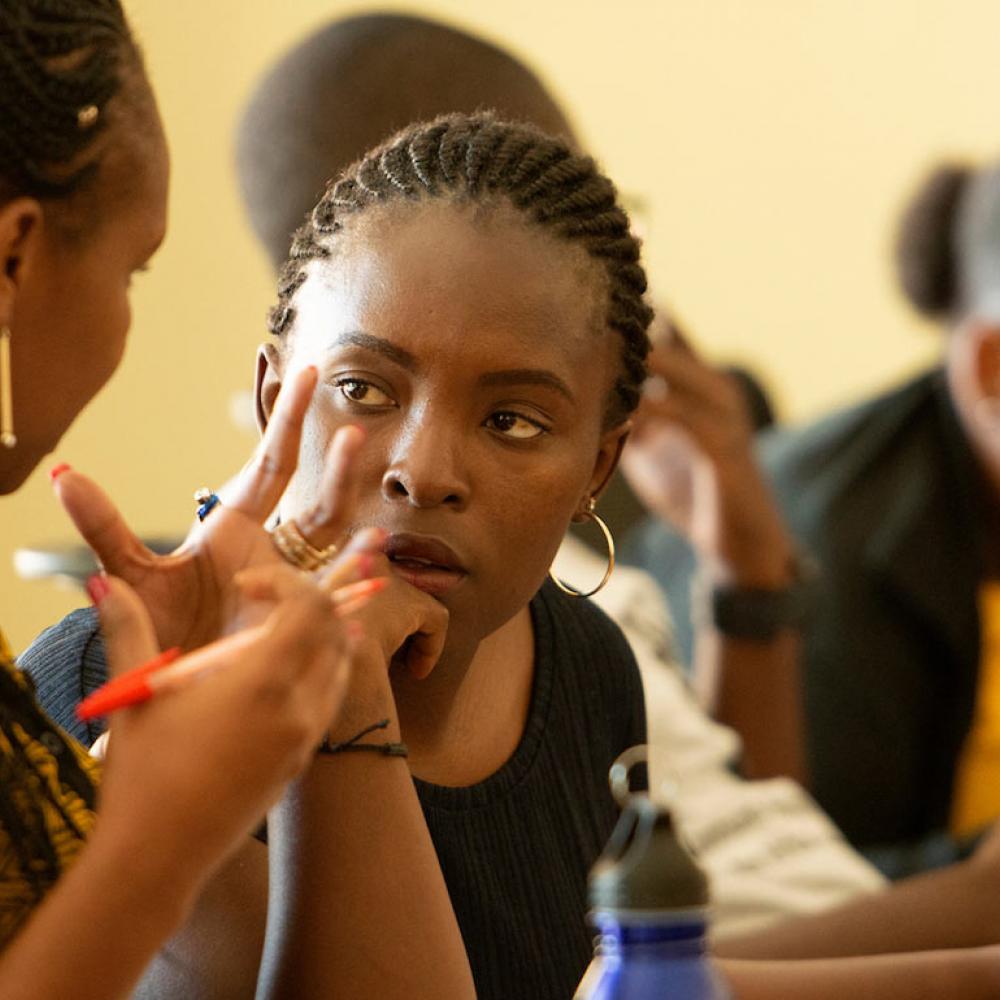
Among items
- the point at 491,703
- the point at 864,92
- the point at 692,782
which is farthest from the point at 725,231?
the point at 491,703

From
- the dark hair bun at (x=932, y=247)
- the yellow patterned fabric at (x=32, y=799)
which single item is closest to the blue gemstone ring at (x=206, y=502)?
the yellow patterned fabric at (x=32, y=799)

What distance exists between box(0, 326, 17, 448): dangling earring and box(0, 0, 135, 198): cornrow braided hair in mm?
80

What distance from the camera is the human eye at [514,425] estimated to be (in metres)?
1.14

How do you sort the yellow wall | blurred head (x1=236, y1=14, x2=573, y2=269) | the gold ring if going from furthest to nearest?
the yellow wall → blurred head (x1=236, y1=14, x2=573, y2=269) → the gold ring

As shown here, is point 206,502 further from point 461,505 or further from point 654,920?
point 654,920

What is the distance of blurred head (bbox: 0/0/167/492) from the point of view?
0.88m

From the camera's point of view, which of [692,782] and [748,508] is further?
[748,508]

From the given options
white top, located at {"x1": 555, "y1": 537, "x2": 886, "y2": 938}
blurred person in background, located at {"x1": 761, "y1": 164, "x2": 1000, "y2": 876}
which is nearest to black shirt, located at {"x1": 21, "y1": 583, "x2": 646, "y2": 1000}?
white top, located at {"x1": 555, "y1": 537, "x2": 886, "y2": 938}

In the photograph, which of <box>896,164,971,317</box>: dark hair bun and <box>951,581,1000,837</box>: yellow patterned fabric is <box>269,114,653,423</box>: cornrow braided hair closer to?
<box>951,581,1000,837</box>: yellow patterned fabric

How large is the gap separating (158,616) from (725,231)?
119 inches

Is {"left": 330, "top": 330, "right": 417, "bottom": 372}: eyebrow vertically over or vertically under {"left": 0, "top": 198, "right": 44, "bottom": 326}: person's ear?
under

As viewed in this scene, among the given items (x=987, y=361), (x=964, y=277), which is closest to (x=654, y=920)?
(x=987, y=361)

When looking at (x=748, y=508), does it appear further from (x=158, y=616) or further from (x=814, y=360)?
(x=814, y=360)

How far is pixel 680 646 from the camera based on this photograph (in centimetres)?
267
